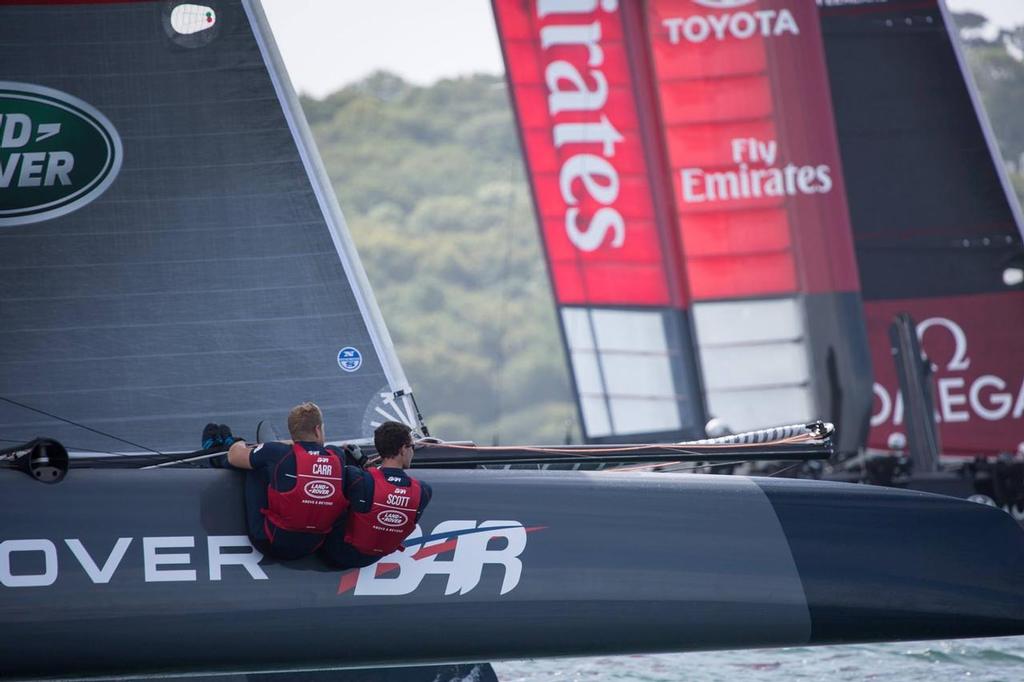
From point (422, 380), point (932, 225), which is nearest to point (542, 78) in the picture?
point (932, 225)

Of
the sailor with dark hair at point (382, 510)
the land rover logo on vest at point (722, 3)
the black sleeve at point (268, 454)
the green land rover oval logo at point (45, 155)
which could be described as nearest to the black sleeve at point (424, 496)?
the sailor with dark hair at point (382, 510)

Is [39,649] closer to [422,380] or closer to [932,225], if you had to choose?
[932,225]

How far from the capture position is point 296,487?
146 inches

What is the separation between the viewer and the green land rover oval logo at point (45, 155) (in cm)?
454

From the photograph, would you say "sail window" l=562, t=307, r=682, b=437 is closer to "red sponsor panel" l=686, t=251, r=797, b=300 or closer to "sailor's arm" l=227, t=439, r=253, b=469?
"red sponsor panel" l=686, t=251, r=797, b=300

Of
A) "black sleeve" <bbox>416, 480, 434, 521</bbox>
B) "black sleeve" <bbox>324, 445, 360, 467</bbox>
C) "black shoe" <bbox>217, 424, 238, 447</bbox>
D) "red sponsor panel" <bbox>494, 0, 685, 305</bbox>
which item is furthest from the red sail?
"black sleeve" <bbox>416, 480, 434, 521</bbox>

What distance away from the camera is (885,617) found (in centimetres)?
414

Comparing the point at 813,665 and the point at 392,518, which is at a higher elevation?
the point at 392,518

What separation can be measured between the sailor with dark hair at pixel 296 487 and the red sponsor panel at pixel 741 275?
19.4 feet

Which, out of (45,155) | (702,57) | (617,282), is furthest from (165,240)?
(702,57)

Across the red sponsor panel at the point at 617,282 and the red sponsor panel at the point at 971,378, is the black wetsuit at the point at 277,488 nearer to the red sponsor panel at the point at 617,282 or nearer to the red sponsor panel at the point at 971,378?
the red sponsor panel at the point at 617,282

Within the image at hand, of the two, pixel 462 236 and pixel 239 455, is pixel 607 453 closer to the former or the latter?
pixel 239 455

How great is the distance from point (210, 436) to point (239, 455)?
1.06 feet

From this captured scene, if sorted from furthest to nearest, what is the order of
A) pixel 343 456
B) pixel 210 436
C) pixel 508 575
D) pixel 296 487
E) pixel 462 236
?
Result: pixel 462 236 → pixel 210 436 → pixel 508 575 → pixel 343 456 → pixel 296 487
